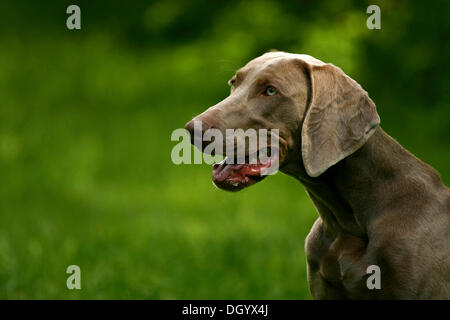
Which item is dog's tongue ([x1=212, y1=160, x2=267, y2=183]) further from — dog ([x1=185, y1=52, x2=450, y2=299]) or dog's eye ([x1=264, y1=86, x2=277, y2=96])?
dog's eye ([x1=264, y1=86, x2=277, y2=96])

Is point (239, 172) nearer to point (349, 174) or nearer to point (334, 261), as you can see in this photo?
point (349, 174)

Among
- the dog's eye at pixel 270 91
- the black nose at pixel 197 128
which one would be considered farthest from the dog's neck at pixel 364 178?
the black nose at pixel 197 128

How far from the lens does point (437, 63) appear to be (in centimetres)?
812

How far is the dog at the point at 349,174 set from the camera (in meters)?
3.61

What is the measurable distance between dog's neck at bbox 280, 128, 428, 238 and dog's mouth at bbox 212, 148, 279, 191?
13cm

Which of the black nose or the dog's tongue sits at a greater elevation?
the black nose

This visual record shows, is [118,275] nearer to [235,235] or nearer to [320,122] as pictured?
[235,235]

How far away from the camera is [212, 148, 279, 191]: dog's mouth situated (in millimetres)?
3727

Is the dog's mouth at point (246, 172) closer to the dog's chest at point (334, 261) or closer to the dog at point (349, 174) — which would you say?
the dog at point (349, 174)

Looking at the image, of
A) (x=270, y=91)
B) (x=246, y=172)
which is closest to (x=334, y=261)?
(x=246, y=172)

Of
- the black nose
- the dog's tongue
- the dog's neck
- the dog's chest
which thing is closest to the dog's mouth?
the dog's tongue
